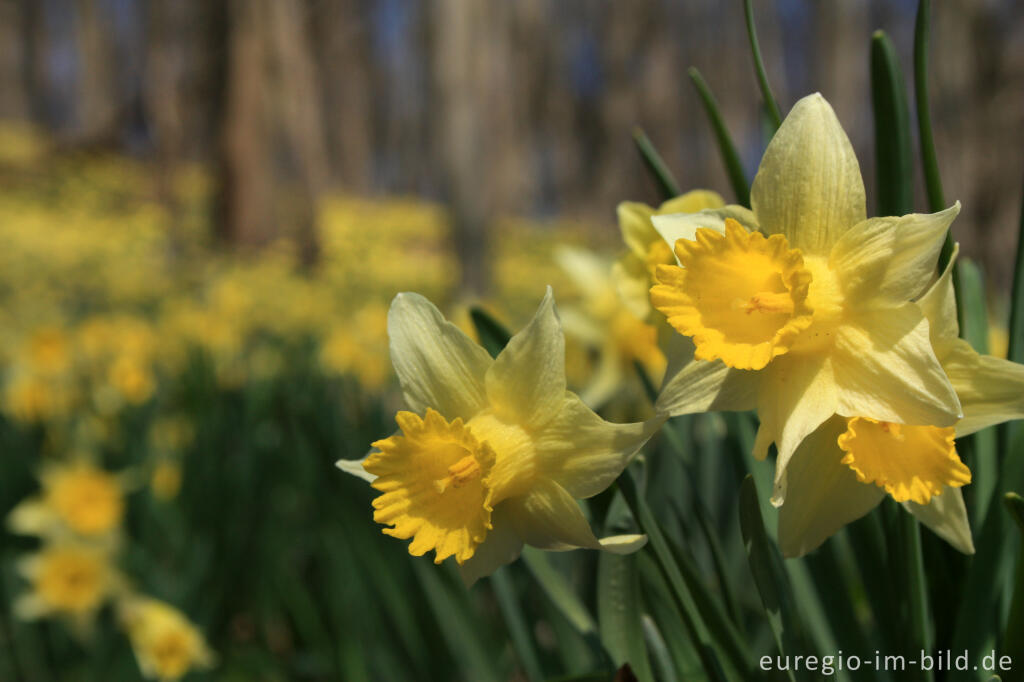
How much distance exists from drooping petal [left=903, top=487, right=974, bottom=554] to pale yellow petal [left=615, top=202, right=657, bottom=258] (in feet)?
0.78

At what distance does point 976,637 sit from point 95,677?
136 centimetres

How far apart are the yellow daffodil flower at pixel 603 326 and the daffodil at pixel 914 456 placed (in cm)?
45

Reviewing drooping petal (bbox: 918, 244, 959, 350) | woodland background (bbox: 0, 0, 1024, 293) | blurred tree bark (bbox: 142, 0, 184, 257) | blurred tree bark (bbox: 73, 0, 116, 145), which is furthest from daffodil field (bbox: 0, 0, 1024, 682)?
blurred tree bark (bbox: 73, 0, 116, 145)

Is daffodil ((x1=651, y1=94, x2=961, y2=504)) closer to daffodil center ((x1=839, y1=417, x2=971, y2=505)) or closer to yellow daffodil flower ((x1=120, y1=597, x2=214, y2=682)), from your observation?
daffodil center ((x1=839, y1=417, x2=971, y2=505))

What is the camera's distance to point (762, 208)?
0.45 metres

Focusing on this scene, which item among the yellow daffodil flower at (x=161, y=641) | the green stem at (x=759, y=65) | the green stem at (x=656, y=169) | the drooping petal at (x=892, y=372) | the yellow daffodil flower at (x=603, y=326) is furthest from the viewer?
the yellow daffodil flower at (x=161, y=641)

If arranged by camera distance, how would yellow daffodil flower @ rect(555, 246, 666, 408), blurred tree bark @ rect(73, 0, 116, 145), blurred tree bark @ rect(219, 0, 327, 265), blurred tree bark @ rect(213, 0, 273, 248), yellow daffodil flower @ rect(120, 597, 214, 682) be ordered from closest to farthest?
yellow daffodil flower @ rect(555, 246, 666, 408), yellow daffodil flower @ rect(120, 597, 214, 682), blurred tree bark @ rect(219, 0, 327, 265), blurred tree bark @ rect(213, 0, 273, 248), blurred tree bark @ rect(73, 0, 116, 145)

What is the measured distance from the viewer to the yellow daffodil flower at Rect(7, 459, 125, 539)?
1.45 meters

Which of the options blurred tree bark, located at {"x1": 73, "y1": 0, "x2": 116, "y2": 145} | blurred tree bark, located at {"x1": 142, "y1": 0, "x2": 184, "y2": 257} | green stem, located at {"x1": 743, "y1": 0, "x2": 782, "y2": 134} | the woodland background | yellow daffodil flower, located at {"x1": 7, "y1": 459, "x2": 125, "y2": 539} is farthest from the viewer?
blurred tree bark, located at {"x1": 73, "y1": 0, "x2": 116, "y2": 145}

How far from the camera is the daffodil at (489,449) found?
1.42 feet

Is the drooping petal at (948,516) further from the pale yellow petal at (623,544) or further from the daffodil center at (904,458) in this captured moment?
the pale yellow petal at (623,544)

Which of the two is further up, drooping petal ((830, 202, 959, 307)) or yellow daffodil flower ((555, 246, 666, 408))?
drooping petal ((830, 202, 959, 307))

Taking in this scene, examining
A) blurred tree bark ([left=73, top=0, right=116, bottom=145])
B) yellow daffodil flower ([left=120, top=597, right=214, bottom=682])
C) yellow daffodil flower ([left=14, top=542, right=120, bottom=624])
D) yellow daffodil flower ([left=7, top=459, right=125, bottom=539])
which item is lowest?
yellow daffodil flower ([left=120, top=597, right=214, bottom=682])

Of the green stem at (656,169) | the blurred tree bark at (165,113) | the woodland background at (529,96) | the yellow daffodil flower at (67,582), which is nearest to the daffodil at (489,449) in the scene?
the green stem at (656,169)
